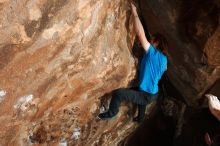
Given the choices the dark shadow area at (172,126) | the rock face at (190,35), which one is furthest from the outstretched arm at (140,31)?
the dark shadow area at (172,126)

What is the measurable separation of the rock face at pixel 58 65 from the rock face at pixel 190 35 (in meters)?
0.50

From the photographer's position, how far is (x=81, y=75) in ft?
16.3

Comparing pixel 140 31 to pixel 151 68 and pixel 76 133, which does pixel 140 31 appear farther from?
pixel 76 133

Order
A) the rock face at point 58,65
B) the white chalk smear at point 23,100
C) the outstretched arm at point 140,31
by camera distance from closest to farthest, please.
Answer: the rock face at point 58,65
the white chalk smear at point 23,100
the outstretched arm at point 140,31

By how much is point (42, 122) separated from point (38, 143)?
1.28 feet

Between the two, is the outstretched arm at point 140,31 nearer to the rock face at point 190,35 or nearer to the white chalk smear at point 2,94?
the rock face at point 190,35

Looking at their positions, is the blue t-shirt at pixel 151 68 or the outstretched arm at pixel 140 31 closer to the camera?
the outstretched arm at pixel 140 31

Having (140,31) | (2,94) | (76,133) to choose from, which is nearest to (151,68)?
(140,31)

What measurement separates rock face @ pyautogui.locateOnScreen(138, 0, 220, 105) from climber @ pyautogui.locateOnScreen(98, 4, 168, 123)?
1.23ft

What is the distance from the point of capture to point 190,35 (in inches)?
212

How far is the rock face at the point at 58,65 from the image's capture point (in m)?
4.18

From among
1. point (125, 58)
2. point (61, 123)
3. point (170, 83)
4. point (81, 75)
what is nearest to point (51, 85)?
point (81, 75)

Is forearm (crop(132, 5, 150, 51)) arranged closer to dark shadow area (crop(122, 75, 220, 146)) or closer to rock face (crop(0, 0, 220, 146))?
rock face (crop(0, 0, 220, 146))

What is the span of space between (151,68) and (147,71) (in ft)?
0.27
